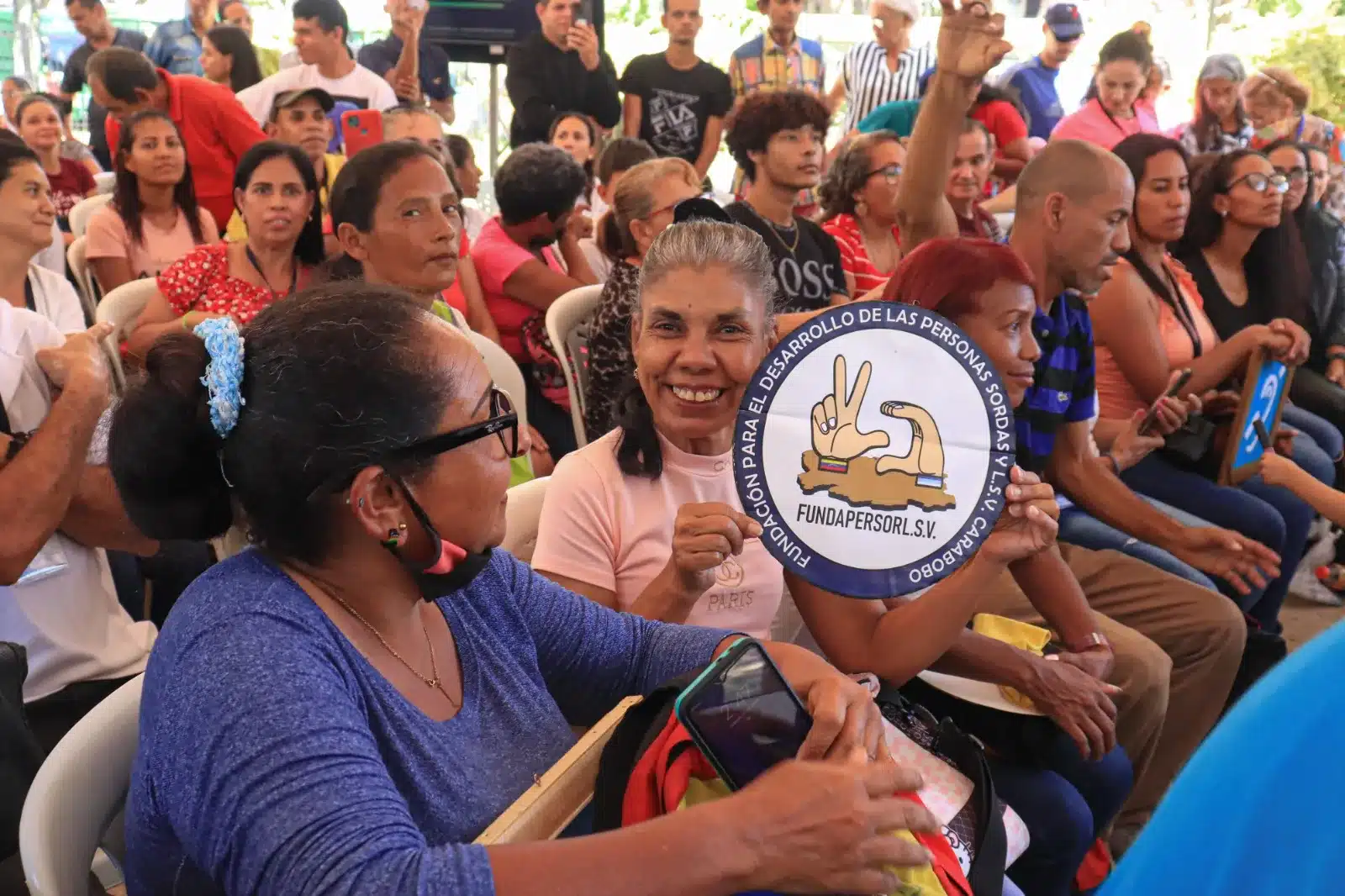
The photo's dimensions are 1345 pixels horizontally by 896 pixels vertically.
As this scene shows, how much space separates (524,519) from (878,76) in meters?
5.34

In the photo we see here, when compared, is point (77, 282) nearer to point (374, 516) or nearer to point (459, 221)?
point (459, 221)

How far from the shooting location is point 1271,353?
3.32m

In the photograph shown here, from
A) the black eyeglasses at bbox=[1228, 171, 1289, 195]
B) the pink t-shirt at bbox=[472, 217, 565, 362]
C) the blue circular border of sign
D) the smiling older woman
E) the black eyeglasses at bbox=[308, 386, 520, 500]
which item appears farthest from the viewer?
the black eyeglasses at bbox=[1228, 171, 1289, 195]

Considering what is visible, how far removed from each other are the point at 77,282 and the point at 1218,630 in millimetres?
4156

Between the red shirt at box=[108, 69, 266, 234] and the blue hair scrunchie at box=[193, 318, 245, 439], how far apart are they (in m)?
4.13

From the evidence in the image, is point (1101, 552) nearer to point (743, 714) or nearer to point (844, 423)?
point (844, 423)

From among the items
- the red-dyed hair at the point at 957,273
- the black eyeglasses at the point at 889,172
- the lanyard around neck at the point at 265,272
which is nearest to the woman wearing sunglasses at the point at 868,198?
the black eyeglasses at the point at 889,172

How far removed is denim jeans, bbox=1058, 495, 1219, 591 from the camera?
292 centimetres

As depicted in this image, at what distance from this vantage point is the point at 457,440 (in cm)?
127

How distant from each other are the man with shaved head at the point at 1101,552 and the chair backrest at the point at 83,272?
122 inches

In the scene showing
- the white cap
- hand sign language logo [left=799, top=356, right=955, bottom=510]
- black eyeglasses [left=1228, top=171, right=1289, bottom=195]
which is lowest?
black eyeglasses [left=1228, top=171, right=1289, bottom=195]

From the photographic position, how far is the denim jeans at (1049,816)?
6.50ft

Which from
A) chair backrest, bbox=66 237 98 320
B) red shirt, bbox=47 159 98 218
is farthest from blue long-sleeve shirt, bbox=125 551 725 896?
red shirt, bbox=47 159 98 218

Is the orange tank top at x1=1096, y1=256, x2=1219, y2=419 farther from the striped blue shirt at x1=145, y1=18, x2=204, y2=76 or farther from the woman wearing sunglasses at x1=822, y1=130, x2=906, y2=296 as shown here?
the striped blue shirt at x1=145, y1=18, x2=204, y2=76
